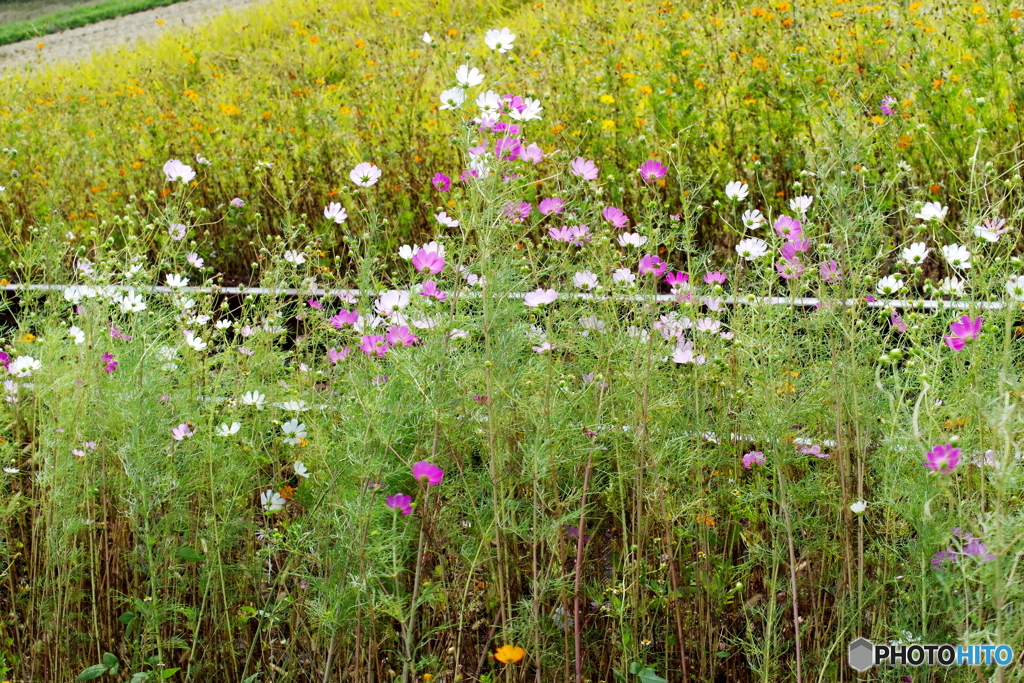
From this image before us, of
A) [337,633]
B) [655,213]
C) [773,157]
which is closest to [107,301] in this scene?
[337,633]

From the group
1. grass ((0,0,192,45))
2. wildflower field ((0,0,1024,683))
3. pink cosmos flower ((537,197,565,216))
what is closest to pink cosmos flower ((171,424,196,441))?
wildflower field ((0,0,1024,683))

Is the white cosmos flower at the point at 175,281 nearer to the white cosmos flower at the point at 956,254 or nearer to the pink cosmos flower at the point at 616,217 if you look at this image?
the pink cosmos flower at the point at 616,217

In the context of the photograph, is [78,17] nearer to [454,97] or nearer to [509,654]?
[454,97]

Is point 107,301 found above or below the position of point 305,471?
above

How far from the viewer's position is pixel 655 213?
5.57 feet

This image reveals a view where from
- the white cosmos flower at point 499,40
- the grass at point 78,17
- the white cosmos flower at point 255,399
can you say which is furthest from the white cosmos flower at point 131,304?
the grass at point 78,17

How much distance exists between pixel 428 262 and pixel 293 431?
508mm

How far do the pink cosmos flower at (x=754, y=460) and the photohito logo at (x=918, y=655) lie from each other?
0.33 metres

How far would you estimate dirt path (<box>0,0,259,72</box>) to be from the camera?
38.2 feet

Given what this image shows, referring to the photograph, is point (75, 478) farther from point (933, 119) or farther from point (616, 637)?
point (933, 119)

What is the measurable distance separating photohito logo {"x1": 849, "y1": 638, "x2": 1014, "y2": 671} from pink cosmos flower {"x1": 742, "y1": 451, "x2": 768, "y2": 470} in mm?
327

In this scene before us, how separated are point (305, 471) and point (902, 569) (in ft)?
3.71

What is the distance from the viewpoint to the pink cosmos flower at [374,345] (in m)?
1.54

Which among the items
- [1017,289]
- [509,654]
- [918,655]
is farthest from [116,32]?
[918,655]
